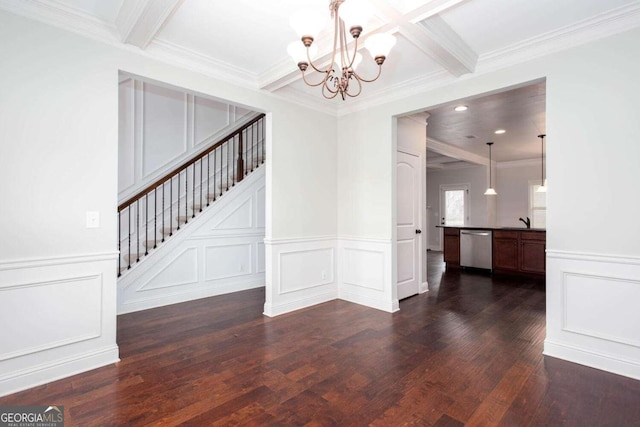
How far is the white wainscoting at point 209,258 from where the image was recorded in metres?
4.16

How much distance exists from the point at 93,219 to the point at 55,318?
77cm

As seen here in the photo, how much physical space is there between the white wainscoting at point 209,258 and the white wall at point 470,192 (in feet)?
22.7

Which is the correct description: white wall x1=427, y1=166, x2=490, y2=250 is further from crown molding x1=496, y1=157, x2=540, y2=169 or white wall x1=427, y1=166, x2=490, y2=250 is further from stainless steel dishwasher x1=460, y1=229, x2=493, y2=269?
stainless steel dishwasher x1=460, y1=229, x2=493, y2=269

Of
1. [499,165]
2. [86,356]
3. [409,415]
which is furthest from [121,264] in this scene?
[499,165]

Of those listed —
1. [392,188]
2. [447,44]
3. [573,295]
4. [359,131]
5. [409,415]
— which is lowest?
[409,415]

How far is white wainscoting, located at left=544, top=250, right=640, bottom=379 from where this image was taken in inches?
97.1

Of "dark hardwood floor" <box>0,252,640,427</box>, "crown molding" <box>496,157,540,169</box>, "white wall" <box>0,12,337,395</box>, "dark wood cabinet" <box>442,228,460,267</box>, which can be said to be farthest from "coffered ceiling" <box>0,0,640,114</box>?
"crown molding" <box>496,157,540,169</box>

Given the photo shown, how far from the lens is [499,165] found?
9.66 m

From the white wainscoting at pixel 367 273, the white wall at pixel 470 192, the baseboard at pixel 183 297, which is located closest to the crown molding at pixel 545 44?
the white wainscoting at pixel 367 273

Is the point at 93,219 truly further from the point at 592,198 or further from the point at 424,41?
the point at 592,198

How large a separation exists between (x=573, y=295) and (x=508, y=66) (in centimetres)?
213

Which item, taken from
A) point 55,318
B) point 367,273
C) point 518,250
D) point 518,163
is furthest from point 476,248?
point 55,318

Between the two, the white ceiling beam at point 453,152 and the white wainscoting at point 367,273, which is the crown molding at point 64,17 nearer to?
the white wainscoting at point 367,273

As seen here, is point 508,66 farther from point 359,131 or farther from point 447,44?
point 359,131
